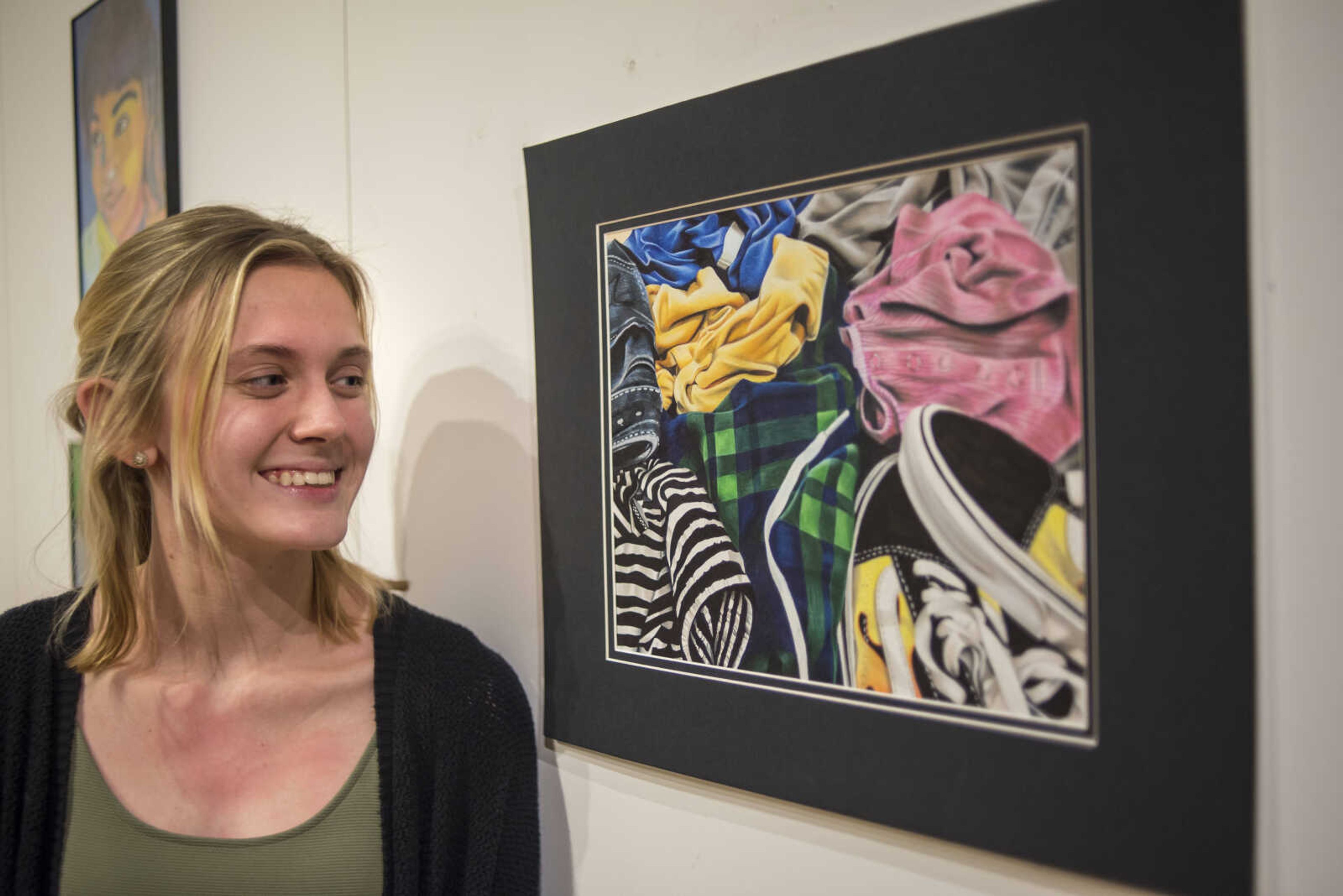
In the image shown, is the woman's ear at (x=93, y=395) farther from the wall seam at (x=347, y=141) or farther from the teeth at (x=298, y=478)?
the wall seam at (x=347, y=141)

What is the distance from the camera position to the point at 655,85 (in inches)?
32.3

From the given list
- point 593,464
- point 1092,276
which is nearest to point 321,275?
point 593,464

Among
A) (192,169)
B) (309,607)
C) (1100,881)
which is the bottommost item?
(1100,881)

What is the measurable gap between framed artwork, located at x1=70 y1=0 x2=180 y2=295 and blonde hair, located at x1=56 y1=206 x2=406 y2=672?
65 cm

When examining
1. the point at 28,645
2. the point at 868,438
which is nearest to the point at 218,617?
the point at 28,645

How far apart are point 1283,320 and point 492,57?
791 millimetres

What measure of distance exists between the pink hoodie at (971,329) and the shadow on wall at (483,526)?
0.43 meters

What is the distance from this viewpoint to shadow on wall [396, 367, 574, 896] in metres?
0.97

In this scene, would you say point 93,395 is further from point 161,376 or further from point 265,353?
point 265,353

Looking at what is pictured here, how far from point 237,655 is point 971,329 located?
0.88m

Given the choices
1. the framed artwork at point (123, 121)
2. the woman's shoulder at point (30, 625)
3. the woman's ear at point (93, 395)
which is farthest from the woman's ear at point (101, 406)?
the framed artwork at point (123, 121)

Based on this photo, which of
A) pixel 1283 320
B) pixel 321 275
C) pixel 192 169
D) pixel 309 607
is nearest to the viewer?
pixel 1283 320

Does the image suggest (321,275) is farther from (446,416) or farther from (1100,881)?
(1100,881)

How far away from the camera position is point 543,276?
918mm
